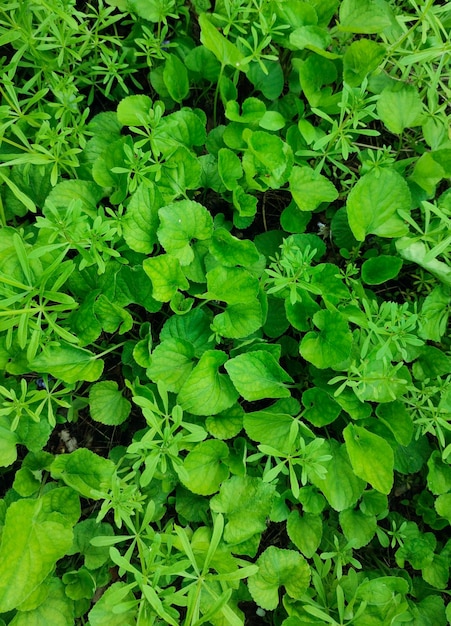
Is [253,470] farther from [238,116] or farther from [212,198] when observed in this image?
[238,116]

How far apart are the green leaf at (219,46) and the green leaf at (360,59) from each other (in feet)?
1.24

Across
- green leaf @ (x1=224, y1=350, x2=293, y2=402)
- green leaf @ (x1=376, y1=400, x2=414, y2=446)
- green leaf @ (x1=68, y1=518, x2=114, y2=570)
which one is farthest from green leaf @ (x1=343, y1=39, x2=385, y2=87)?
green leaf @ (x1=68, y1=518, x2=114, y2=570)

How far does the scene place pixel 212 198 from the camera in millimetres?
2148

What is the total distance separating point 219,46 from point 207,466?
4.86 feet

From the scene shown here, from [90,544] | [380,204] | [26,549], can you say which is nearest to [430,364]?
[380,204]

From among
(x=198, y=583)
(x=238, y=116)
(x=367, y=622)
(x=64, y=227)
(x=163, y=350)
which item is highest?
(x=238, y=116)

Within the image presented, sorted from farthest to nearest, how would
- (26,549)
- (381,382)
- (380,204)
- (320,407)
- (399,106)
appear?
(399,106), (380,204), (320,407), (381,382), (26,549)

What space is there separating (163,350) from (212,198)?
0.73m

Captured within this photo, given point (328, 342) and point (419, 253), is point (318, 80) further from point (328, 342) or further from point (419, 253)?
point (328, 342)

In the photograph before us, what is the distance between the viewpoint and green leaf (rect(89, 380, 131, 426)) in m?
1.85

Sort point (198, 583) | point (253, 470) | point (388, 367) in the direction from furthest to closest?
point (253, 470)
point (388, 367)
point (198, 583)

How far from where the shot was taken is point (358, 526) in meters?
1.90

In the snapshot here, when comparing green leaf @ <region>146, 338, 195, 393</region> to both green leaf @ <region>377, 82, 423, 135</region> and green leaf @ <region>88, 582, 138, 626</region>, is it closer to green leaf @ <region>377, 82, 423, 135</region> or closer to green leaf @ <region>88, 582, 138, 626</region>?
green leaf @ <region>88, 582, 138, 626</region>

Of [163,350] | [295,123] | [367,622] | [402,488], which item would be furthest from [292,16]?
[367,622]
